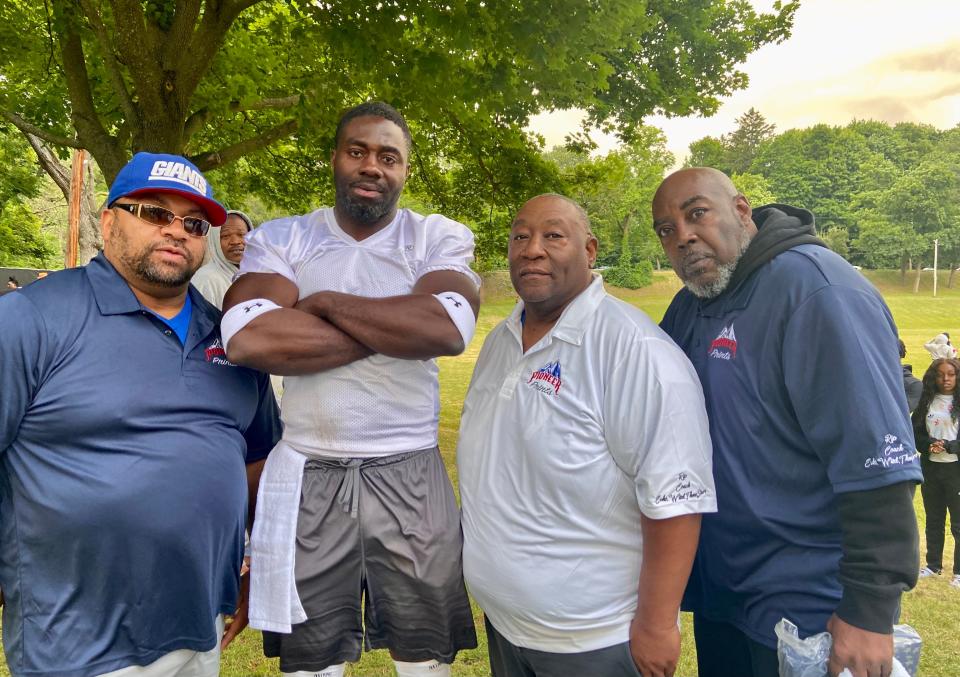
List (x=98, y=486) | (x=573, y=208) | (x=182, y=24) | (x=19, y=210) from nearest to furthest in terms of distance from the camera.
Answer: (x=98, y=486)
(x=573, y=208)
(x=182, y=24)
(x=19, y=210)

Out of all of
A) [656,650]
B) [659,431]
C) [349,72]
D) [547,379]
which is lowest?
[656,650]

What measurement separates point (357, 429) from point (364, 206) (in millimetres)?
848

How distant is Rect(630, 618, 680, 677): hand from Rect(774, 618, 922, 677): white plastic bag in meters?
0.34

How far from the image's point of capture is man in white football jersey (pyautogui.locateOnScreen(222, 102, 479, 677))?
2238 mm

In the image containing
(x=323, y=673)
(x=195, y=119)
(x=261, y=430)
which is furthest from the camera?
(x=195, y=119)

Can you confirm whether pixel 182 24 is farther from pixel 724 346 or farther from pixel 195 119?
A: pixel 724 346

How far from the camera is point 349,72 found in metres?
8.28

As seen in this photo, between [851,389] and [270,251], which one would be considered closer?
[851,389]

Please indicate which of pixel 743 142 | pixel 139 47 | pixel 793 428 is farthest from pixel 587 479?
pixel 743 142

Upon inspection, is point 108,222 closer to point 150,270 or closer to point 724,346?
point 150,270

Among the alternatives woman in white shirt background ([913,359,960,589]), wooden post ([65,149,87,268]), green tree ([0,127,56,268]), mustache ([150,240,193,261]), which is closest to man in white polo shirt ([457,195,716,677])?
mustache ([150,240,193,261])

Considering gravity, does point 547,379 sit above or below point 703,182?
below

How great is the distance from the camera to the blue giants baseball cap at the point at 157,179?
Answer: 2.26 meters

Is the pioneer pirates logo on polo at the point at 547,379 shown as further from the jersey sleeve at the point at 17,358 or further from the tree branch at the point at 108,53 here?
the tree branch at the point at 108,53
